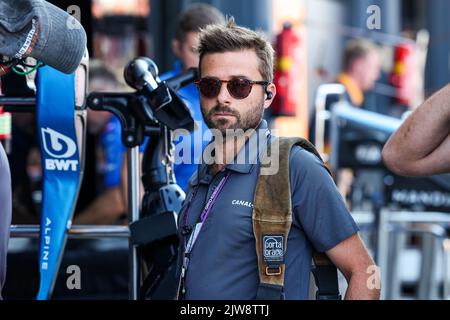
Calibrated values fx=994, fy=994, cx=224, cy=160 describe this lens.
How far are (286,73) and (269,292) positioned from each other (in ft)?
21.5

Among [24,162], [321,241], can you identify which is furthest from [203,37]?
[24,162]

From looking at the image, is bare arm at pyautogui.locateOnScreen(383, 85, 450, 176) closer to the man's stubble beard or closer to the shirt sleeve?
the shirt sleeve

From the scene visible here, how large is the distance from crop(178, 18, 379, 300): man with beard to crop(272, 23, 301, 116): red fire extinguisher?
5698 millimetres

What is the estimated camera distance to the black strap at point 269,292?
2.75m

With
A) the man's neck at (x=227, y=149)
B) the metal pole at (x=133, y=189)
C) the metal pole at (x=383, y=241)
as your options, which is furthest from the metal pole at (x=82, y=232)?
the metal pole at (x=383, y=241)

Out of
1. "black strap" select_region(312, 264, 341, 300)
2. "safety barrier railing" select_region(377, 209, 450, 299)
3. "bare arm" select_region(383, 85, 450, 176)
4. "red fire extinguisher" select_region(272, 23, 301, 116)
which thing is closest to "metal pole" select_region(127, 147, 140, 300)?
"black strap" select_region(312, 264, 341, 300)

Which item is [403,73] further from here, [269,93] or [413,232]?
[269,93]

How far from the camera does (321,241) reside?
2.84m

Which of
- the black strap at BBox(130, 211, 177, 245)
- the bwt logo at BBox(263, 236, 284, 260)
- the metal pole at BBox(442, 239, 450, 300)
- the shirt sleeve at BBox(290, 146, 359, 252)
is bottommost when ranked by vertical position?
the metal pole at BBox(442, 239, 450, 300)

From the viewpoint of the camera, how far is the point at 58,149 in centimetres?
382

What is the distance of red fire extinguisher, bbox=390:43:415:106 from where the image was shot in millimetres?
14992

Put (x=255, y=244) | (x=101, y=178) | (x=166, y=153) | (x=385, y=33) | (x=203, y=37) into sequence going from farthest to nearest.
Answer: (x=385, y=33)
(x=101, y=178)
(x=166, y=153)
(x=203, y=37)
(x=255, y=244)
